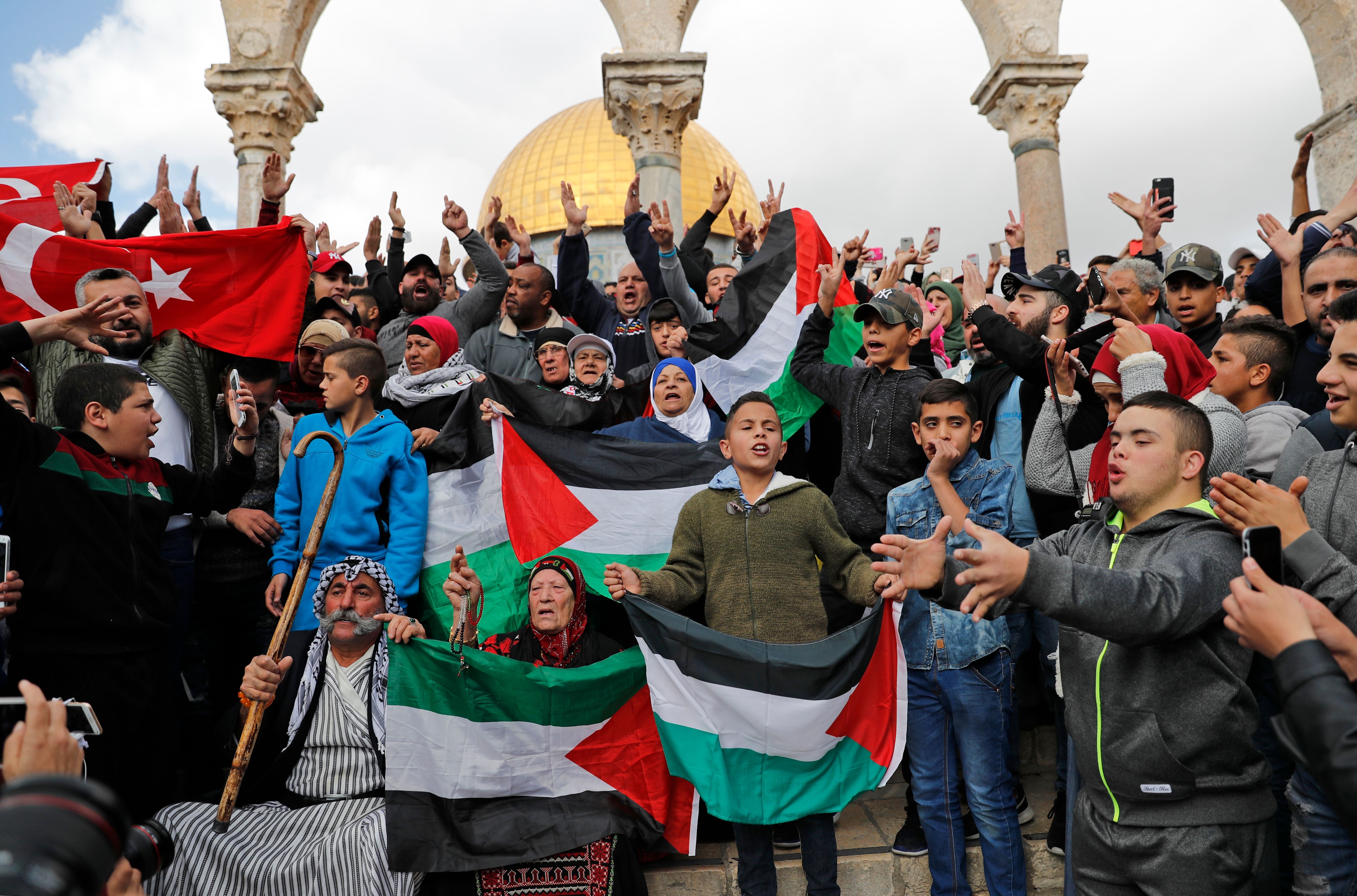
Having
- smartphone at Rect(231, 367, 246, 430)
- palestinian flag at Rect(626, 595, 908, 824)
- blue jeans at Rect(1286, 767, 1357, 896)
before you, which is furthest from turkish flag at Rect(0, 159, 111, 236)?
blue jeans at Rect(1286, 767, 1357, 896)

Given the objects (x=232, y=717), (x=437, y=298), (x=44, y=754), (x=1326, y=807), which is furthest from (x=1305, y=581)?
(x=437, y=298)

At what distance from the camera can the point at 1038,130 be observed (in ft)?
40.0

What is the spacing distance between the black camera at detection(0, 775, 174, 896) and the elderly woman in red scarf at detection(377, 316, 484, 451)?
4153mm

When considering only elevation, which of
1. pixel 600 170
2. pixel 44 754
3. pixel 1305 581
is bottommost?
pixel 44 754

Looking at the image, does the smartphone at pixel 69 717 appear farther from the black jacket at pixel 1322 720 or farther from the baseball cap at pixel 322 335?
the baseball cap at pixel 322 335

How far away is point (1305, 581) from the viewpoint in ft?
8.42

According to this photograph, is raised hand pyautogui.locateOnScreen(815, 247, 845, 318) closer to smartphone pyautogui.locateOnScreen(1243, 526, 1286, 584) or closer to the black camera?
smartphone pyautogui.locateOnScreen(1243, 526, 1286, 584)

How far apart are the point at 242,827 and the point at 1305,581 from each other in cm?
401

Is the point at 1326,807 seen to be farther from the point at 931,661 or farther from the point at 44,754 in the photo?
the point at 44,754

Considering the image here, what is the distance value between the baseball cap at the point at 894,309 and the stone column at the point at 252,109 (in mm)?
9175

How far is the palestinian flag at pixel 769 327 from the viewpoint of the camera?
6.07 meters

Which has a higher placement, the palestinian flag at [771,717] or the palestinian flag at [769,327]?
the palestinian flag at [769,327]

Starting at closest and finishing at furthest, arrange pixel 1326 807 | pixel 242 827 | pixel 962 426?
pixel 1326 807
pixel 242 827
pixel 962 426

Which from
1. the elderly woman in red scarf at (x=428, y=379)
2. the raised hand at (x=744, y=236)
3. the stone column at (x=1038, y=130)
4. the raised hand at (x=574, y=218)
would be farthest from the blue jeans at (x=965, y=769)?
the stone column at (x=1038, y=130)
